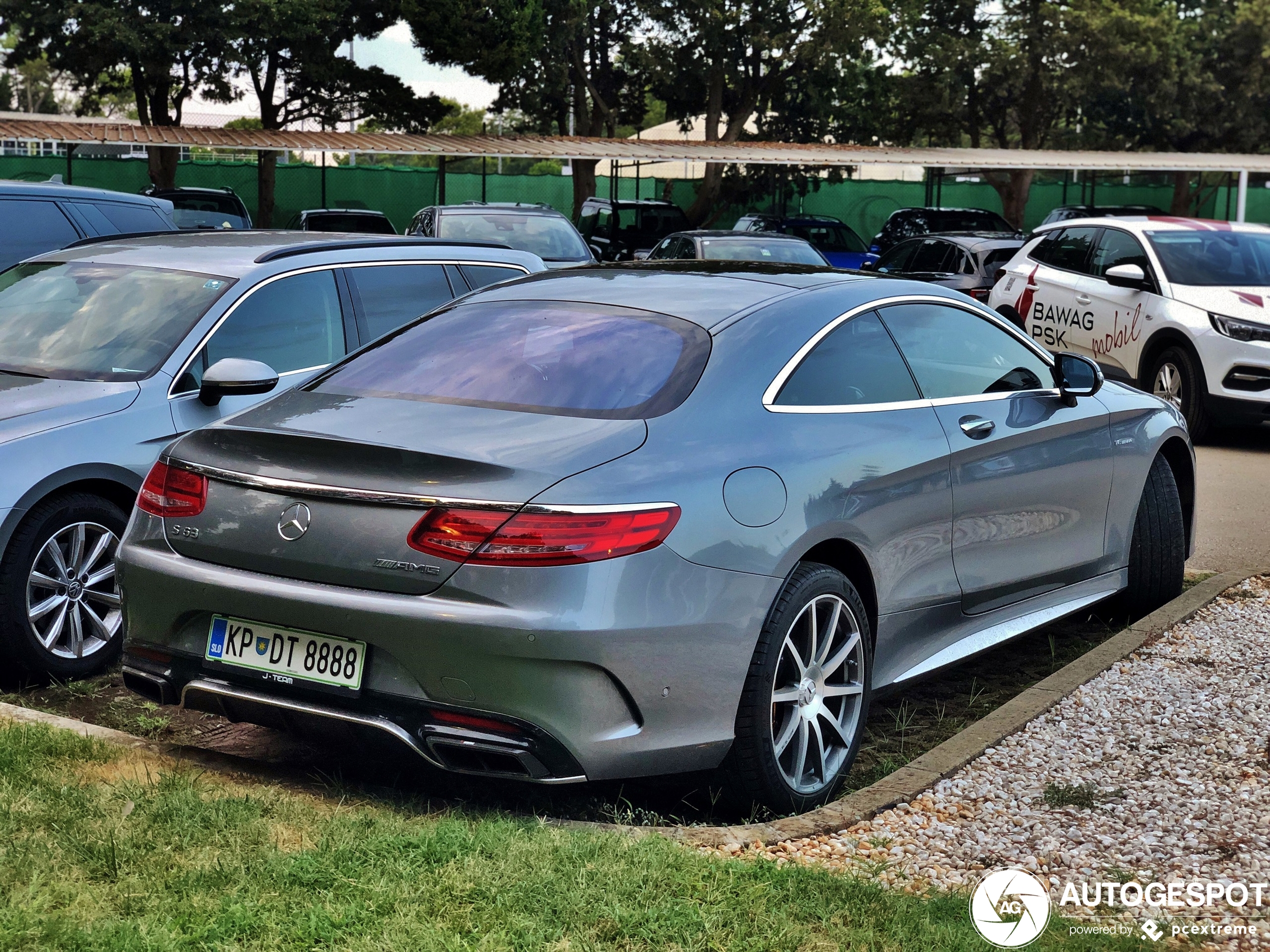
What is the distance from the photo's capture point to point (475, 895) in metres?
3.23

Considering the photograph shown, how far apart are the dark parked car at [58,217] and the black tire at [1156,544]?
5484mm

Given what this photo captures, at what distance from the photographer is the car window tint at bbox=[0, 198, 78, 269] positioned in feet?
26.4

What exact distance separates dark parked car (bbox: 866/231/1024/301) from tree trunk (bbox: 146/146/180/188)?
18357 millimetres

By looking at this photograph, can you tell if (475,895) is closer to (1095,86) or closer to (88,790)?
(88,790)

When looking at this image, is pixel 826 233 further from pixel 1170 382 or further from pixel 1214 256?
pixel 1170 382

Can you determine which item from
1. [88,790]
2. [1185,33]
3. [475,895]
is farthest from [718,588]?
[1185,33]

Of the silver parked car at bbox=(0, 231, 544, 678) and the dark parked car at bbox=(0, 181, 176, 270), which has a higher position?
the dark parked car at bbox=(0, 181, 176, 270)

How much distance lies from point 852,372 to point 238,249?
326 centimetres

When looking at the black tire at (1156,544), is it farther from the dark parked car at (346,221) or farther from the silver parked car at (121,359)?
the dark parked car at (346,221)

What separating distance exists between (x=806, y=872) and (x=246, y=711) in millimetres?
1599

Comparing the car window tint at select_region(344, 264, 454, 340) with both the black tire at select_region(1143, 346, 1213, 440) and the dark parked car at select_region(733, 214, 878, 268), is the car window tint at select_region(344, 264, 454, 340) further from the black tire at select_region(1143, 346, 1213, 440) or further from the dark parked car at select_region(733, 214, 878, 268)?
the dark parked car at select_region(733, 214, 878, 268)

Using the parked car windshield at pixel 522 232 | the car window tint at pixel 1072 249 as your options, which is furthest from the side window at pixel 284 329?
the parked car windshield at pixel 522 232

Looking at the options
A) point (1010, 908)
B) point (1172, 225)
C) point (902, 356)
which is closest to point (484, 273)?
point (902, 356)

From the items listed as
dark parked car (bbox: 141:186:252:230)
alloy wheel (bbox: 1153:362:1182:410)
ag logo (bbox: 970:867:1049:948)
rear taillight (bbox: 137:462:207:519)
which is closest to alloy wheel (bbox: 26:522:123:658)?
rear taillight (bbox: 137:462:207:519)
